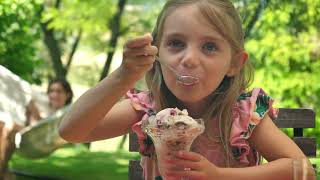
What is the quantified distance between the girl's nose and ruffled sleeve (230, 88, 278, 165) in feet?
0.85

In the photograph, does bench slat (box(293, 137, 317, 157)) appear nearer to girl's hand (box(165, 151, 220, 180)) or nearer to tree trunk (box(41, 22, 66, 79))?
girl's hand (box(165, 151, 220, 180))

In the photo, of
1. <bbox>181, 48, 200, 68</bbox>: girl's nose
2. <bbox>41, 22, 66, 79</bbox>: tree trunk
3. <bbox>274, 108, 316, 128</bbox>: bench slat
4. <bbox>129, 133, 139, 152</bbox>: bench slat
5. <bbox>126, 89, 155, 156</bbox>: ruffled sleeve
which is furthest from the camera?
<bbox>41, 22, 66, 79</bbox>: tree trunk

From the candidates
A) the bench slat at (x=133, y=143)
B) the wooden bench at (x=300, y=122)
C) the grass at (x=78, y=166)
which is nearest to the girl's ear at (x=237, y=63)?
the bench slat at (x=133, y=143)

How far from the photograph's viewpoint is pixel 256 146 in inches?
56.6

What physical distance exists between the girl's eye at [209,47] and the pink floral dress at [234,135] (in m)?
0.21

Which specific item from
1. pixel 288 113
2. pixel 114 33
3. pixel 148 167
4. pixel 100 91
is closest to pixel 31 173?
pixel 288 113

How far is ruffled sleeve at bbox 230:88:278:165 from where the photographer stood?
4.67 feet

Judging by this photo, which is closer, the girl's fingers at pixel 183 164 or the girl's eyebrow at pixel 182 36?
the girl's fingers at pixel 183 164

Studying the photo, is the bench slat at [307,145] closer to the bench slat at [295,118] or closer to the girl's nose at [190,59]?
the bench slat at [295,118]

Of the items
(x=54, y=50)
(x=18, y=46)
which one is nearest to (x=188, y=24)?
(x=18, y=46)

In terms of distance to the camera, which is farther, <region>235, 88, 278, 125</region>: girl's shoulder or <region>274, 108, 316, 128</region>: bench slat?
<region>274, 108, 316, 128</region>: bench slat

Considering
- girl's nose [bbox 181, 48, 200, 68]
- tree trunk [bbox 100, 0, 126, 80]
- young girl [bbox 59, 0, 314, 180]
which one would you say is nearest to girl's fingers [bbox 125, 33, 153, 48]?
young girl [bbox 59, 0, 314, 180]

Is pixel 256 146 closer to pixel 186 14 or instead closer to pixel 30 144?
pixel 186 14

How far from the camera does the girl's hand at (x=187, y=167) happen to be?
44.4 inches
